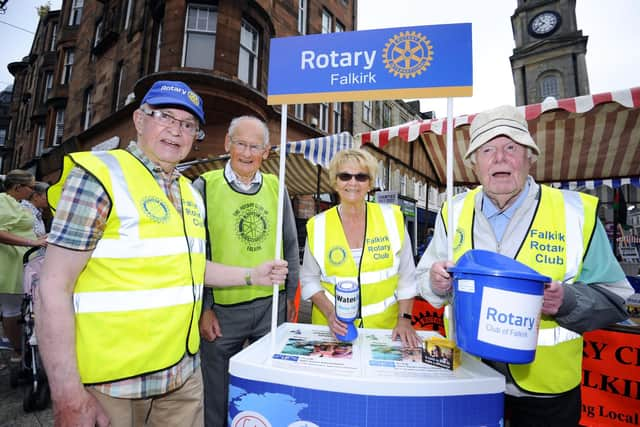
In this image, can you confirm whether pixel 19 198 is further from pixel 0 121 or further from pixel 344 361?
pixel 0 121

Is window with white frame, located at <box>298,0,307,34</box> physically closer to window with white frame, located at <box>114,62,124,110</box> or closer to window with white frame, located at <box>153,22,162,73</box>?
window with white frame, located at <box>153,22,162,73</box>

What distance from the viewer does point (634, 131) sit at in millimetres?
4398

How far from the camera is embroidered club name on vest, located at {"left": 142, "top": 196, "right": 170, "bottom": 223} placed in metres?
1.39

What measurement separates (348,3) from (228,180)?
19.2 m

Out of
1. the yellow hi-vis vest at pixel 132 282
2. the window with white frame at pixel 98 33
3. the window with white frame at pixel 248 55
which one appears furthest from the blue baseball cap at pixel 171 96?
the window with white frame at pixel 98 33

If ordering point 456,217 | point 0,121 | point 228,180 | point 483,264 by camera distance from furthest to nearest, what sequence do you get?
point 0,121 → point 228,180 → point 456,217 → point 483,264

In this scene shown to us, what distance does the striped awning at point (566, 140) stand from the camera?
3.67 meters

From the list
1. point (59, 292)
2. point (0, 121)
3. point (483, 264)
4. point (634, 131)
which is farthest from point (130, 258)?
point (0, 121)

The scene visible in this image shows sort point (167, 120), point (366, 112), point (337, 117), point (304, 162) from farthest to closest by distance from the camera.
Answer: point (366, 112)
point (337, 117)
point (304, 162)
point (167, 120)

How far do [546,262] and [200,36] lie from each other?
38.7 feet

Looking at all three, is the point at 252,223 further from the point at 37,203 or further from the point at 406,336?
the point at 37,203

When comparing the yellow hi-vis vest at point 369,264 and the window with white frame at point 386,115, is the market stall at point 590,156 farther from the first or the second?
the window with white frame at point 386,115

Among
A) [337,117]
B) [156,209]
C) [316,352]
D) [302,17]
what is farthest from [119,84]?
[316,352]

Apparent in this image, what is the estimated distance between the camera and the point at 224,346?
224 centimetres
